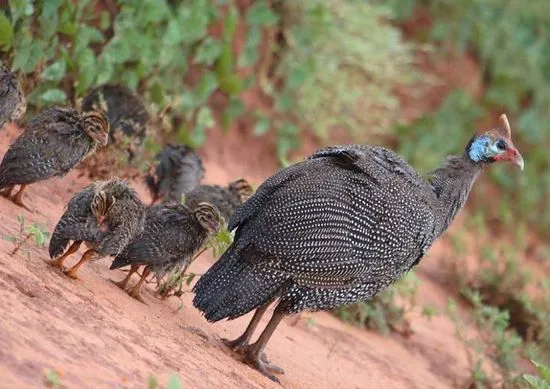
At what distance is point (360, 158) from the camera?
20.1 ft

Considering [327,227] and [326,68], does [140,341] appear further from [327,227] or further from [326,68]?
[326,68]

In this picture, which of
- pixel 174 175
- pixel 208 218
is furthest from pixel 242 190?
pixel 208 218

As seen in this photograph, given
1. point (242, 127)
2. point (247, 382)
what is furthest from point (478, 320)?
point (242, 127)

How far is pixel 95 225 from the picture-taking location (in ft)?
18.3

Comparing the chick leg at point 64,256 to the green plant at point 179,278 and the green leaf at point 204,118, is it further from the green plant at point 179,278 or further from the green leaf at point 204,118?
the green leaf at point 204,118

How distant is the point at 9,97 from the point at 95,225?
1.50m

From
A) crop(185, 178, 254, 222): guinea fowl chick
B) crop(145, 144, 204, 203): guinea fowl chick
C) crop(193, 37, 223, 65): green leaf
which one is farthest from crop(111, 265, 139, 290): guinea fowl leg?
crop(193, 37, 223, 65): green leaf

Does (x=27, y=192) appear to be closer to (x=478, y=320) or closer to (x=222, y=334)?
(x=222, y=334)

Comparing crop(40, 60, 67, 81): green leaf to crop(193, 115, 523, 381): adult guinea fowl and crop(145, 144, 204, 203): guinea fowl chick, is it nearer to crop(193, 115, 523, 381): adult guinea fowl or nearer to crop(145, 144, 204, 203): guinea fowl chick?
crop(145, 144, 204, 203): guinea fowl chick

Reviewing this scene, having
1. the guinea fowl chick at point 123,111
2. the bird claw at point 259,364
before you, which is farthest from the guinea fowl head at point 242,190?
the bird claw at point 259,364

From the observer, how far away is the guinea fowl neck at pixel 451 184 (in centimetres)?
662

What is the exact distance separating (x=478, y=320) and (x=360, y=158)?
8.22ft

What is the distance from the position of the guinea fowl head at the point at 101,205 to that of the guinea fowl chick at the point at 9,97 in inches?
53.9

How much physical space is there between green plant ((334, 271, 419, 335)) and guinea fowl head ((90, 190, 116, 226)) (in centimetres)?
287
